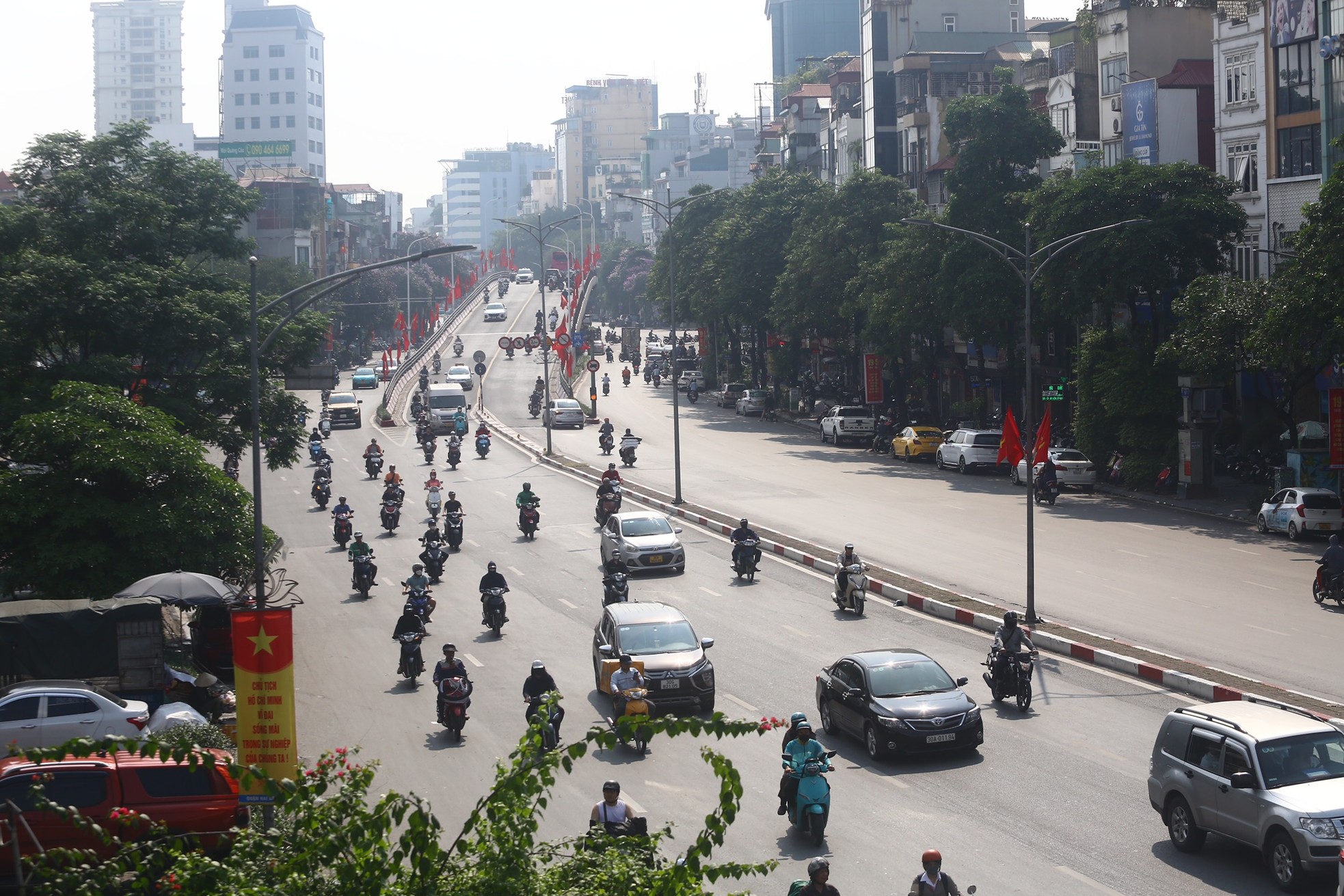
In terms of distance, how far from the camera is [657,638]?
2109cm

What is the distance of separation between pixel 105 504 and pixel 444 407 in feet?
147

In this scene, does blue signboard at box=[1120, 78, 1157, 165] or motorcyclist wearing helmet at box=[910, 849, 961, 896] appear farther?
blue signboard at box=[1120, 78, 1157, 165]

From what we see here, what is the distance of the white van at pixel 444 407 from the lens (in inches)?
2687

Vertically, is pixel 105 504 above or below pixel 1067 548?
above

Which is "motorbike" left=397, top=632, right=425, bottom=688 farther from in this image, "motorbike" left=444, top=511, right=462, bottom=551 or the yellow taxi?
the yellow taxi

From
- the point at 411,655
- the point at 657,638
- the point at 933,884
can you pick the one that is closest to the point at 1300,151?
the point at 657,638

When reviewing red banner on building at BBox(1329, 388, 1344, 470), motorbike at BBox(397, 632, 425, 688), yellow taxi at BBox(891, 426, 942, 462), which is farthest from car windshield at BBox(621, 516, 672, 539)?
yellow taxi at BBox(891, 426, 942, 462)

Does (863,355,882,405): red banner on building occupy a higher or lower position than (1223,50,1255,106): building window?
lower

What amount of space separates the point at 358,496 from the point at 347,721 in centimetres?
2893

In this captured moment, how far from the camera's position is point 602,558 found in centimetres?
3388

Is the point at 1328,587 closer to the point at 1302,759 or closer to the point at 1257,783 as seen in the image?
the point at 1302,759

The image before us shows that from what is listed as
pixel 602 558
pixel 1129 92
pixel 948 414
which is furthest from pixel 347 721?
pixel 948 414

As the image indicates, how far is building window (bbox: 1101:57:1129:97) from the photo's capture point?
5541 centimetres

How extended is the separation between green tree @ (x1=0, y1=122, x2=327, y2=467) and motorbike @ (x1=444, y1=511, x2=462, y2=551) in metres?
5.50
